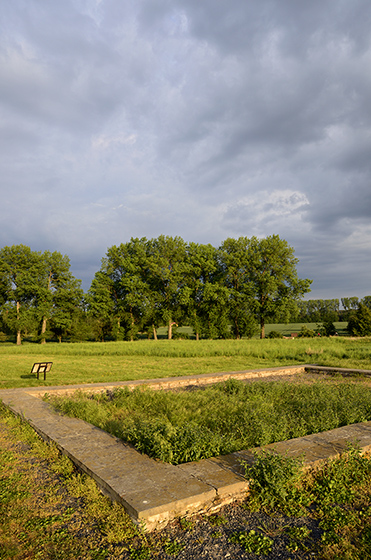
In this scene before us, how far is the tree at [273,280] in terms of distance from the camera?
43.4m

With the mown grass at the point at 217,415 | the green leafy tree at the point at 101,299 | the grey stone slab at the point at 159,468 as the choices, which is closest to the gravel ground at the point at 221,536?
the grey stone slab at the point at 159,468

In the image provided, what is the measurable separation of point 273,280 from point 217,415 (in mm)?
38216

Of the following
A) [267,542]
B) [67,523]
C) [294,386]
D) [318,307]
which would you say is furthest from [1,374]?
[318,307]

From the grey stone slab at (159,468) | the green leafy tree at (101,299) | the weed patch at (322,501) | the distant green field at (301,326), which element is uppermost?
the green leafy tree at (101,299)

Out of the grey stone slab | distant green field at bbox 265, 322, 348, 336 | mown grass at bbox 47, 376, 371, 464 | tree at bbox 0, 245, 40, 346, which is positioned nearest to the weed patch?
the grey stone slab

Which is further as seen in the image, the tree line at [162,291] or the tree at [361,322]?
the tree at [361,322]

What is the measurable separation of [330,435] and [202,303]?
135 ft

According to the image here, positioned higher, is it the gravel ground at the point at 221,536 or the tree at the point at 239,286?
the tree at the point at 239,286

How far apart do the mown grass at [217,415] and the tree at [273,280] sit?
3384 cm

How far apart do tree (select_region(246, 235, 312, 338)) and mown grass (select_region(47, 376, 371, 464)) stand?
33839mm

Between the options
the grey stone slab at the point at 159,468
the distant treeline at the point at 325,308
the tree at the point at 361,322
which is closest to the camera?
the grey stone slab at the point at 159,468

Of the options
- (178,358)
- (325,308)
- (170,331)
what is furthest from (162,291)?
(325,308)

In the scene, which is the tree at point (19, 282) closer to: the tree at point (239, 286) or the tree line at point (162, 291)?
the tree line at point (162, 291)

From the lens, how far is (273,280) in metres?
43.3
